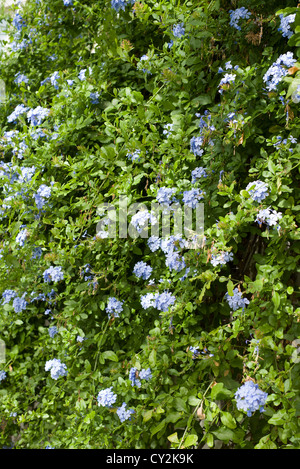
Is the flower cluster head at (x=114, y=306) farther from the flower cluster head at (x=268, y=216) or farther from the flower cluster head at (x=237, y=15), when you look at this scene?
the flower cluster head at (x=237, y=15)

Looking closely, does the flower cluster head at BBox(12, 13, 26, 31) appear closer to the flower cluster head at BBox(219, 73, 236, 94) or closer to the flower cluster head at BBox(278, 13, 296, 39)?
the flower cluster head at BBox(219, 73, 236, 94)

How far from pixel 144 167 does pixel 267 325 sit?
0.67 metres

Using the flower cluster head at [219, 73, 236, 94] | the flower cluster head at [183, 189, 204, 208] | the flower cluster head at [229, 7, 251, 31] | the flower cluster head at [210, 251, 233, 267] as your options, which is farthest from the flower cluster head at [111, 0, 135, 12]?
the flower cluster head at [210, 251, 233, 267]

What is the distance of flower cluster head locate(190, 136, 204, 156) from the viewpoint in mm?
1590

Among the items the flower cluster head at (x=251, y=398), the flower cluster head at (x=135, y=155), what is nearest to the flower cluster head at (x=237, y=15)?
the flower cluster head at (x=135, y=155)

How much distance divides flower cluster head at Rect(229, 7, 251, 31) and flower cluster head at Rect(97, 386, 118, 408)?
4.06 ft

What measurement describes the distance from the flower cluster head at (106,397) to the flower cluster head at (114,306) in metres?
0.25

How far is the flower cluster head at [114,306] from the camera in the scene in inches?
67.5

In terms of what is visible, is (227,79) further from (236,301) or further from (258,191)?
(236,301)

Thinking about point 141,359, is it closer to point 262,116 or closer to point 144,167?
point 144,167

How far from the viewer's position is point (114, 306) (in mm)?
1713

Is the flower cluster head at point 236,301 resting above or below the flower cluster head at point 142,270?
below

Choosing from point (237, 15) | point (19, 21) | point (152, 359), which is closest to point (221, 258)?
point (152, 359)

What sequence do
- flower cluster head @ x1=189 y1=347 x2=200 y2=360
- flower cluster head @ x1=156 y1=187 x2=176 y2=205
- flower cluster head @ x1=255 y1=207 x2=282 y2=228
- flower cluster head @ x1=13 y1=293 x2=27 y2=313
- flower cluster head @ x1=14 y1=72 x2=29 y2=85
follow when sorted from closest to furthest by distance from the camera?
flower cluster head @ x1=255 y1=207 x2=282 y2=228
flower cluster head @ x1=189 y1=347 x2=200 y2=360
flower cluster head @ x1=156 y1=187 x2=176 y2=205
flower cluster head @ x1=13 y1=293 x2=27 y2=313
flower cluster head @ x1=14 y1=72 x2=29 y2=85
